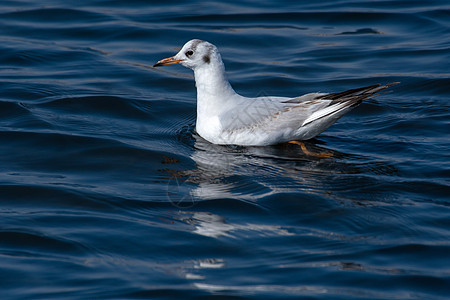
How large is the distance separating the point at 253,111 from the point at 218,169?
953 millimetres

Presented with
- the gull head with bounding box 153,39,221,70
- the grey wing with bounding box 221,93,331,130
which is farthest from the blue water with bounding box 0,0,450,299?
the gull head with bounding box 153,39,221,70

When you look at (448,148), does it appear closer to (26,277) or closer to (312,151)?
(312,151)

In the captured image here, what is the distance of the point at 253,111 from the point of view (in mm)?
8422

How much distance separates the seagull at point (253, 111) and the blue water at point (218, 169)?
0.17 meters

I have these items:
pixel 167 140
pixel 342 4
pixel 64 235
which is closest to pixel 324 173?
pixel 167 140

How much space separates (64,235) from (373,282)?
2576mm

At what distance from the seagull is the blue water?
17 centimetres

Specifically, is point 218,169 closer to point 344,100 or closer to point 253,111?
point 253,111

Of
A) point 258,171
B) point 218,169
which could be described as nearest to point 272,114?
point 258,171

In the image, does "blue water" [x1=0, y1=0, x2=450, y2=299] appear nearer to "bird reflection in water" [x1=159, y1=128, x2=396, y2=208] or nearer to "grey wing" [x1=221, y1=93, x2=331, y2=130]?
"bird reflection in water" [x1=159, y1=128, x2=396, y2=208]

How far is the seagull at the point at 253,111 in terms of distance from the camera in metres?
8.29

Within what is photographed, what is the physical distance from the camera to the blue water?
18.6ft

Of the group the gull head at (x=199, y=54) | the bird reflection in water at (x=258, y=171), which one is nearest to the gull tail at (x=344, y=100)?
→ the bird reflection in water at (x=258, y=171)

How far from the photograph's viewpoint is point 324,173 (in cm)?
771
